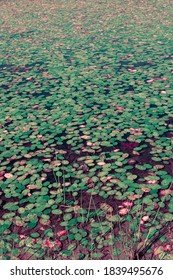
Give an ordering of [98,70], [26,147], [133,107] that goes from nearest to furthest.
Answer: [26,147] < [133,107] < [98,70]

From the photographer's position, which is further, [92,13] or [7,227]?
[92,13]

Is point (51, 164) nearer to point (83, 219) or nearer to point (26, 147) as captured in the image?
point (26, 147)

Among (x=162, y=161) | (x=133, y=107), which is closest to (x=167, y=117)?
(x=133, y=107)

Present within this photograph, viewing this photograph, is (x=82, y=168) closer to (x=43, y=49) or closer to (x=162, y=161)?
(x=162, y=161)

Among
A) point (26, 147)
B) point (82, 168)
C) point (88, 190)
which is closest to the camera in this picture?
point (88, 190)

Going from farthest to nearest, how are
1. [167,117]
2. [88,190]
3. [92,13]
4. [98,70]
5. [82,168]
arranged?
[92,13]
[98,70]
[167,117]
[82,168]
[88,190]

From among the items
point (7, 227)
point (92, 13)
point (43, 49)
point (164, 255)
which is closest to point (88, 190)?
point (7, 227)
